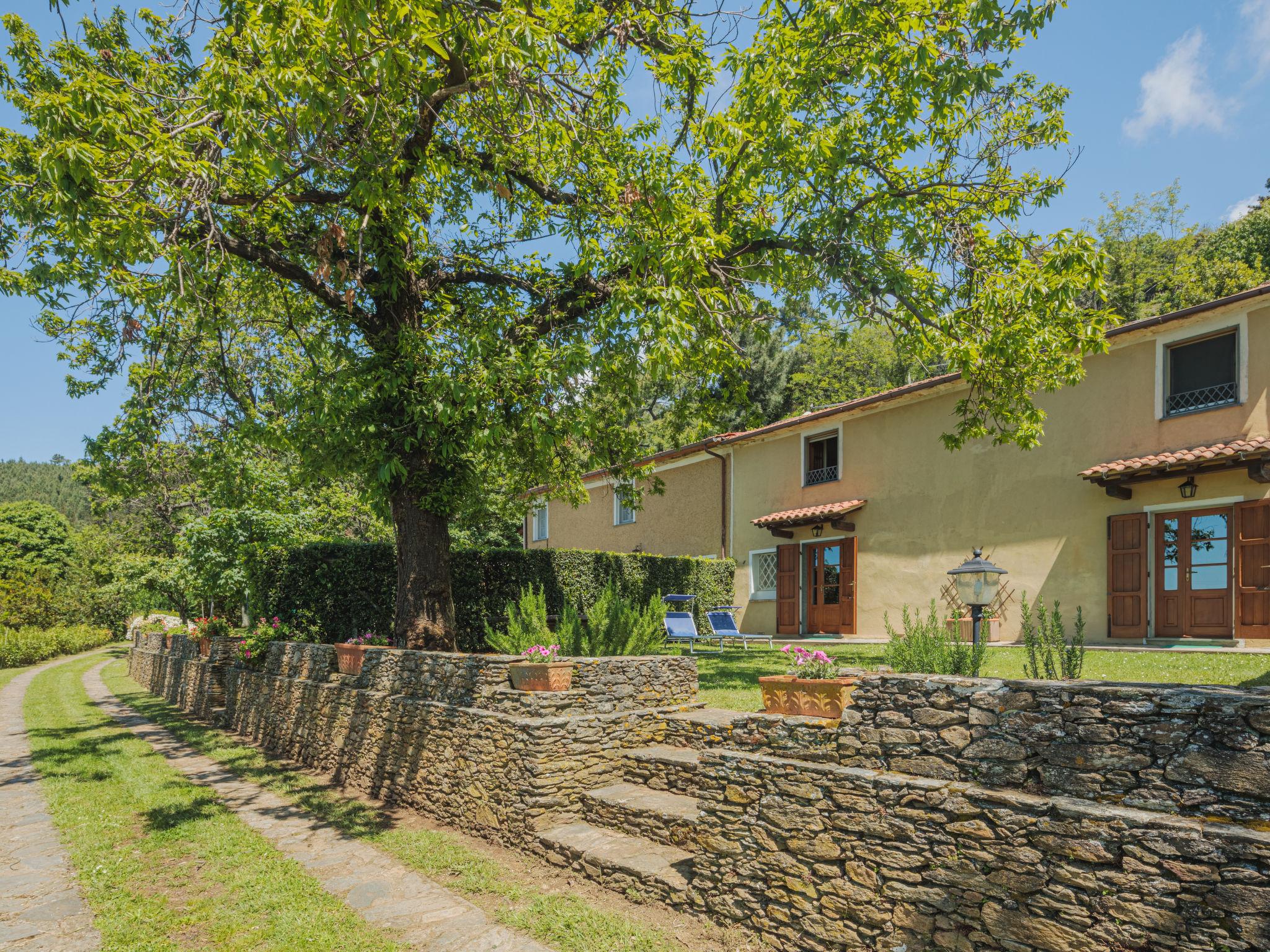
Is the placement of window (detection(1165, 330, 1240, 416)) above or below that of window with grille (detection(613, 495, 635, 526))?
above

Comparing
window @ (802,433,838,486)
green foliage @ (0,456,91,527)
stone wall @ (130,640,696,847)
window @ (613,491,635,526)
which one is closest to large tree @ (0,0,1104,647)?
stone wall @ (130,640,696,847)

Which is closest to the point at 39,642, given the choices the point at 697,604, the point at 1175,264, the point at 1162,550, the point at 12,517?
the point at 12,517

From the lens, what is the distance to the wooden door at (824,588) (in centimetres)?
1519

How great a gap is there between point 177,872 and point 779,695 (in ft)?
15.2

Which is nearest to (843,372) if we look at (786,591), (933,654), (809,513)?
(786,591)

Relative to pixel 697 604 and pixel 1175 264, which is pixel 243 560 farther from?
pixel 1175 264

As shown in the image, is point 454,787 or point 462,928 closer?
point 462,928

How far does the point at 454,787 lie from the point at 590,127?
6.13 metres

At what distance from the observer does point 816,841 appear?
13.6ft

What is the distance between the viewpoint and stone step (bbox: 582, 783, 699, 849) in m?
5.24

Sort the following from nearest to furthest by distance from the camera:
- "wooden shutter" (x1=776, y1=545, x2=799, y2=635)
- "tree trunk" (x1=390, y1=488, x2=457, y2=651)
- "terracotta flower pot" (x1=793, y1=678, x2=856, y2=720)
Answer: "terracotta flower pot" (x1=793, y1=678, x2=856, y2=720), "tree trunk" (x1=390, y1=488, x2=457, y2=651), "wooden shutter" (x1=776, y1=545, x2=799, y2=635)

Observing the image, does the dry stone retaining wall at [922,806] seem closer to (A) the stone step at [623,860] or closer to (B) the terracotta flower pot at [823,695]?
(A) the stone step at [623,860]

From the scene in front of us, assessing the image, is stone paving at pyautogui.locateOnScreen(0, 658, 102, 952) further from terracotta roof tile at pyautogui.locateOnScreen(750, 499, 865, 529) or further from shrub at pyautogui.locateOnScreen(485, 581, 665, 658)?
terracotta roof tile at pyautogui.locateOnScreen(750, 499, 865, 529)

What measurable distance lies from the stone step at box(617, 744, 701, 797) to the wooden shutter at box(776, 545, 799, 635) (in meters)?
10.1
